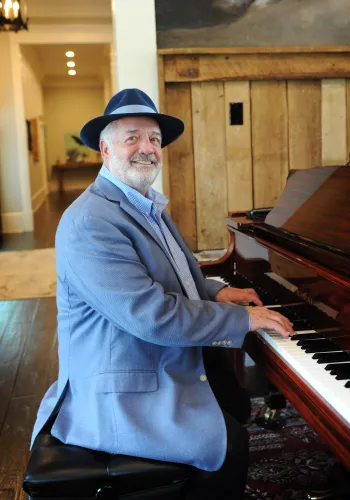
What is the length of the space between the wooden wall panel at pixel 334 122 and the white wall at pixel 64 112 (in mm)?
12415

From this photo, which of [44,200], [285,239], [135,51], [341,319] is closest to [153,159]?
[285,239]

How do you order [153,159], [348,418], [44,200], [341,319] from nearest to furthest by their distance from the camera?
[348,418], [341,319], [153,159], [44,200]

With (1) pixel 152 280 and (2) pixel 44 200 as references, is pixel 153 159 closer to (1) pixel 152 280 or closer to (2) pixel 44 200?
(1) pixel 152 280

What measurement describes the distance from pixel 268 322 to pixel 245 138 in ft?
8.21

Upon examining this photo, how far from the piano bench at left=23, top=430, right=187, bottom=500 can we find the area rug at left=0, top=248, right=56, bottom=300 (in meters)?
3.61

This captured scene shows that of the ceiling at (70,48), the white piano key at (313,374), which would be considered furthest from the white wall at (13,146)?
the white piano key at (313,374)

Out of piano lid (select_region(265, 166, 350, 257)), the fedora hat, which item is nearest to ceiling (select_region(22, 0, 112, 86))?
piano lid (select_region(265, 166, 350, 257))

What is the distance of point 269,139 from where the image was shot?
3822mm

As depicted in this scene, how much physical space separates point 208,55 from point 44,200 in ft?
29.2

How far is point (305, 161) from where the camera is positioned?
387 cm

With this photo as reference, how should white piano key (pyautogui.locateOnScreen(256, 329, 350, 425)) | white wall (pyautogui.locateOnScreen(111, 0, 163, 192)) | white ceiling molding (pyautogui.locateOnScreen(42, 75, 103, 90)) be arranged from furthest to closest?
white ceiling molding (pyautogui.locateOnScreen(42, 75, 103, 90))
white wall (pyautogui.locateOnScreen(111, 0, 163, 192))
white piano key (pyautogui.locateOnScreen(256, 329, 350, 425))

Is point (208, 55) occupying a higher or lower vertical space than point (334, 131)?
higher

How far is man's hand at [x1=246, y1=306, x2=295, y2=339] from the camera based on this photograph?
4.86 feet

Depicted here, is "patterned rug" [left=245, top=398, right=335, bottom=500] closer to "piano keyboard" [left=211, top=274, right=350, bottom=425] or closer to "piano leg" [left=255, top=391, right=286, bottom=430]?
"piano leg" [left=255, top=391, right=286, bottom=430]
